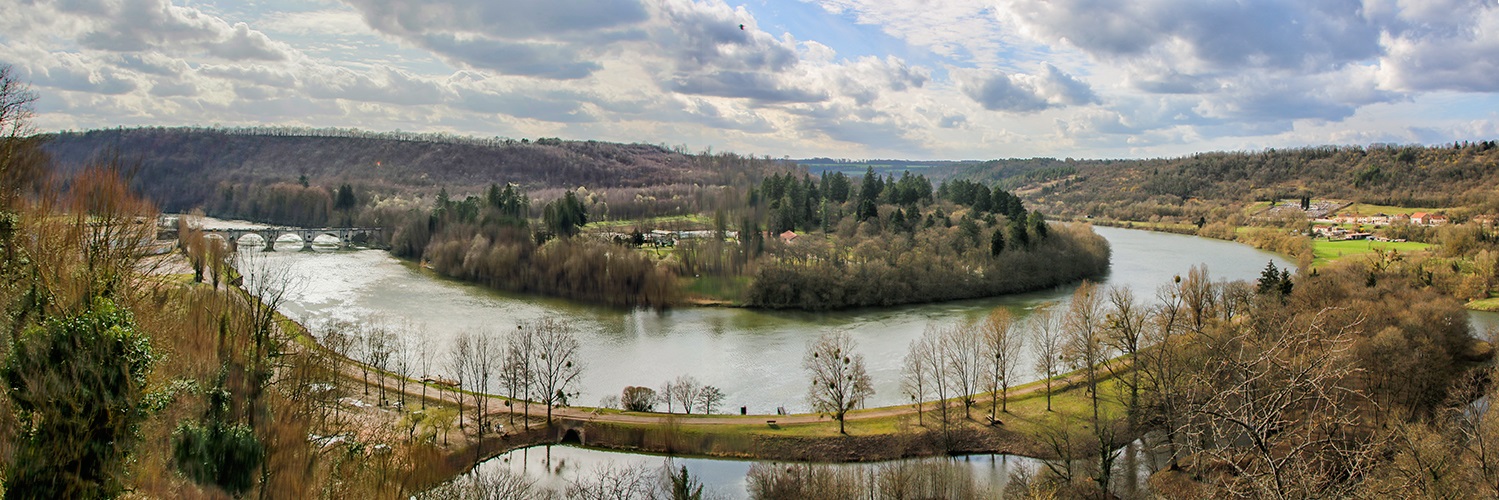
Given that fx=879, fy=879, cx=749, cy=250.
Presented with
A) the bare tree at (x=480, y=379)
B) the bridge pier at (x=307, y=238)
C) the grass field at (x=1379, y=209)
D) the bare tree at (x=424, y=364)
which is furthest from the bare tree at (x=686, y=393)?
the grass field at (x=1379, y=209)

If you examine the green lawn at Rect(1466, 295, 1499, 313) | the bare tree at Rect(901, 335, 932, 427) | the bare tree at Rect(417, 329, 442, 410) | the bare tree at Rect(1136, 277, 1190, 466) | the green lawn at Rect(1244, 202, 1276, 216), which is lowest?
the bare tree at Rect(417, 329, 442, 410)

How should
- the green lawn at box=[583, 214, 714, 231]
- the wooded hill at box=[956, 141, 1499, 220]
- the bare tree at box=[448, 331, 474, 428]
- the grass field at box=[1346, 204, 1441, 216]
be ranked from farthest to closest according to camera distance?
the wooded hill at box=[956, 141, 1499, 220], the grass field at box=[1346, 204, 1441, 216], the green lawn at box=[583, 214, 714, 231], the bare tree at box=[448, 331, 474, 428]

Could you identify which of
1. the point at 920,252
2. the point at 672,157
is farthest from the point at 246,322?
the point at 672,157

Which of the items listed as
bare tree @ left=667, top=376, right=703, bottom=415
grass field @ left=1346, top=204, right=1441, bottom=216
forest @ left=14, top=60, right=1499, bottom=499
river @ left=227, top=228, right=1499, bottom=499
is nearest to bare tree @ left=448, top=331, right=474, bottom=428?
forest @ left=14, top=60, right=1499, bottom=499

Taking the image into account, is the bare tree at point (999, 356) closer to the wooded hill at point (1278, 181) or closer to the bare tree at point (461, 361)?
the bare tree at point (461, 361)

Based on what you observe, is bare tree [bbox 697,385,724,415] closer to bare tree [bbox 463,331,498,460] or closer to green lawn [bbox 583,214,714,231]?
bare tree [bbox 463,331,498,460]

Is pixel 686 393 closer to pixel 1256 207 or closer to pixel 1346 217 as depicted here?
pixel 1346 217

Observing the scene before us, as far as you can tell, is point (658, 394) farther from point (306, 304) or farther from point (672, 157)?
point (672, 157)
